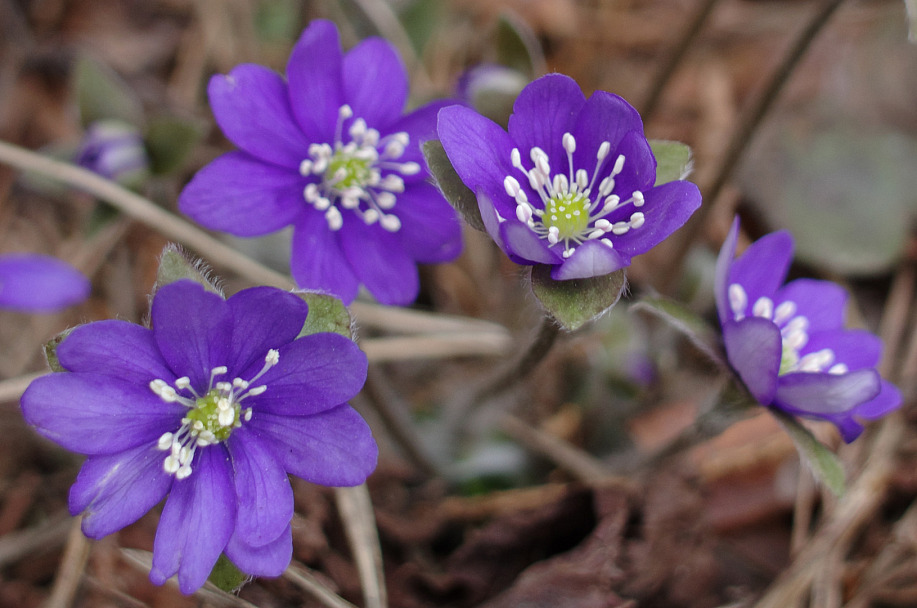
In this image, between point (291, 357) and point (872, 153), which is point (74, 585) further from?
point (872, 153)

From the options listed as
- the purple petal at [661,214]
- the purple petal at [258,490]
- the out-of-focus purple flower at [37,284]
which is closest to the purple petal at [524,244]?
the purple petal at [661,214]

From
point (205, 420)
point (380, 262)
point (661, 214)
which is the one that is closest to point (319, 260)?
point (380, 262)

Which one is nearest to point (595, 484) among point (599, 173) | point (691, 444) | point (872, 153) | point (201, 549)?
point (691, 444)

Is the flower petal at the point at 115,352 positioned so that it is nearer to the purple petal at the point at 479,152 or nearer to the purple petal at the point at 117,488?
the purple petal at the point at 117,488

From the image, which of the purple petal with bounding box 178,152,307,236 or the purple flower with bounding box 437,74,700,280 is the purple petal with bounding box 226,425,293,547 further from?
the purple flower with bounding box 437,74,700,280

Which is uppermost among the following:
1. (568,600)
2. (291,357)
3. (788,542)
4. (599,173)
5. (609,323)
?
(599,173)
